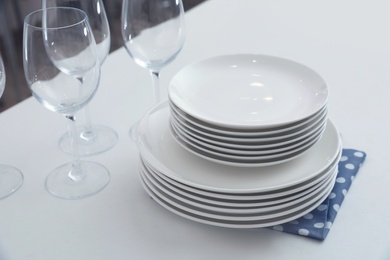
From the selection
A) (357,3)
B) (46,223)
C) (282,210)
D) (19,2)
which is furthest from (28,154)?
(19,2)

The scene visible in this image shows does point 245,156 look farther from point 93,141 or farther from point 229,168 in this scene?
point 93,141

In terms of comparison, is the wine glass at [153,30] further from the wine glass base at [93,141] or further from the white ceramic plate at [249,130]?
the white ceramic plate at [249,130]

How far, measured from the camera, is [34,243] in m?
0.71

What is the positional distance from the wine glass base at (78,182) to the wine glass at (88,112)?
5 centimetres

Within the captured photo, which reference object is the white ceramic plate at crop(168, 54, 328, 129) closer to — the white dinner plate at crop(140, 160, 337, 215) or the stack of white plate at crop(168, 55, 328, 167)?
the stack of white plate at crop(168, 55, 328, 167)

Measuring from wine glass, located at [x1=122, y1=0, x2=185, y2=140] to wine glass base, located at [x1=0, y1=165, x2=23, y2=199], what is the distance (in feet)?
0.63

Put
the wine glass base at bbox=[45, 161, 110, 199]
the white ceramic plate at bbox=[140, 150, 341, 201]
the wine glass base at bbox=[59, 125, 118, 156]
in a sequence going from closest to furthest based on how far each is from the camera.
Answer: the white ceramic plate at bbox=[140, 150, 341, 201] < the wine glass base at bbox=[45, 161, 110, 199] < the wine glass base at bbox=[59, 125, 118, 156]

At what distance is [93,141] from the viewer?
92 cm

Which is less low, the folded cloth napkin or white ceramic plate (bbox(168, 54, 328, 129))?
white ceramic plate (bbox(168, 54, 328, 129))

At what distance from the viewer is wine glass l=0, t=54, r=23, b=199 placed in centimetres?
81

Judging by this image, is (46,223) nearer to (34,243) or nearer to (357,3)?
(34,243)

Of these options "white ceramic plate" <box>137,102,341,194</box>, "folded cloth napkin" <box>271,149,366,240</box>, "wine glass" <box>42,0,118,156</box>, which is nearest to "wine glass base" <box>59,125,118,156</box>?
"wine glass" <box>42,0,118,156</box>

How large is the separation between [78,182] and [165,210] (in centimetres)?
15

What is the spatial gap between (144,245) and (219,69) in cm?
34
